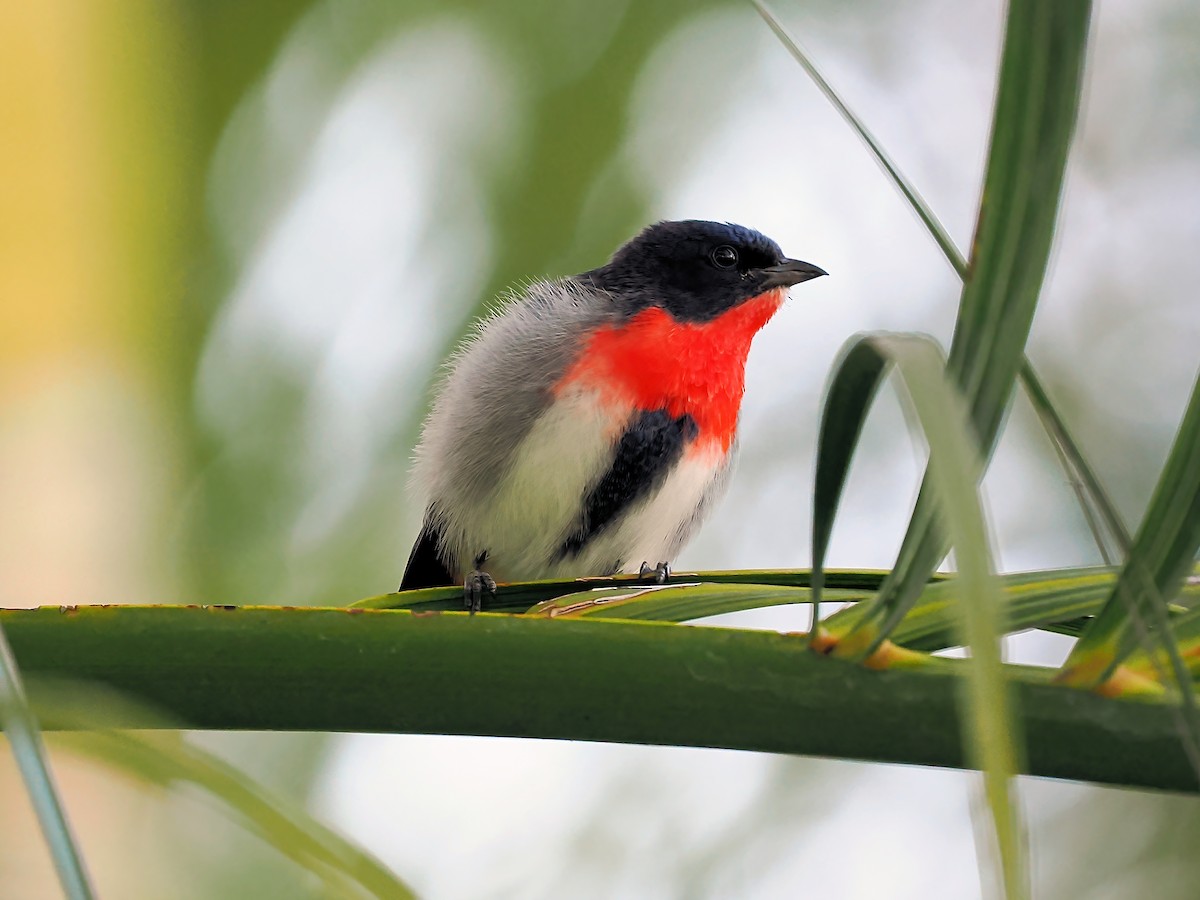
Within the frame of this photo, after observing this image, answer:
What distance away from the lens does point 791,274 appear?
8.86 ft

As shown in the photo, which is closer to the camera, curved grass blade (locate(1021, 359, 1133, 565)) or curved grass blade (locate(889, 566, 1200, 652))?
curved grass blade (locate(1021, 359, 1133, 565))

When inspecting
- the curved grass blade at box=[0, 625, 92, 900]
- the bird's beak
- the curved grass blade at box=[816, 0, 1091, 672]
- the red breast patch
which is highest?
the bird's beak

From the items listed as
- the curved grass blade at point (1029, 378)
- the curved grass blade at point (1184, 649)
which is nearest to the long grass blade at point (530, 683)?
the curved grass blade at point (1184, 649)

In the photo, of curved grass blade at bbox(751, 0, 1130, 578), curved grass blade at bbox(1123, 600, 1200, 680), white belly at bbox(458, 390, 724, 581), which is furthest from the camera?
white belly at bbox(458, 390, 724, 581)

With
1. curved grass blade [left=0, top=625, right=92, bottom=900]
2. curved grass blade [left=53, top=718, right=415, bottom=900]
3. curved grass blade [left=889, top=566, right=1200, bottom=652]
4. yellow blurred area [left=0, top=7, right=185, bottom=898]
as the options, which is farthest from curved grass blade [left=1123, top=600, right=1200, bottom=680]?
yellow blurred area [left=0, top=7, right=185, bottom=898]

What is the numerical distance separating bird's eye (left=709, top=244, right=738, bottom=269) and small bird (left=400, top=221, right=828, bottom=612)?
36mm

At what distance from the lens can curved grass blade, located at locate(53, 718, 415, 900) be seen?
49 cm

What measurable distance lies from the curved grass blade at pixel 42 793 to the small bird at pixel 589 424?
170 cm

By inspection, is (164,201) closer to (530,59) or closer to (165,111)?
(165,111)

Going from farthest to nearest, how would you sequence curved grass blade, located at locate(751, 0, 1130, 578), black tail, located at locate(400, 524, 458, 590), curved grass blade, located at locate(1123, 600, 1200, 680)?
1. black tail, located at locate(400, 524, 458, 590)
2. curved grass blade, located at locate(1123, 600, 1200, 680)
3. curved grass blade, located at locate(751, 0, 1130, 578)

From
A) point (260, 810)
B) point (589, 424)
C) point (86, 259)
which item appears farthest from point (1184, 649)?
point (86, 259)

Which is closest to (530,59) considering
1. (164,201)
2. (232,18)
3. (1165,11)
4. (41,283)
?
(232,18)

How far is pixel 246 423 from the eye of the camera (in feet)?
9.12

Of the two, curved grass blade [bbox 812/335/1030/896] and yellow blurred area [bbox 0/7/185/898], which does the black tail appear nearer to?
yellow blurred area [bbox 0/7/185/898]
